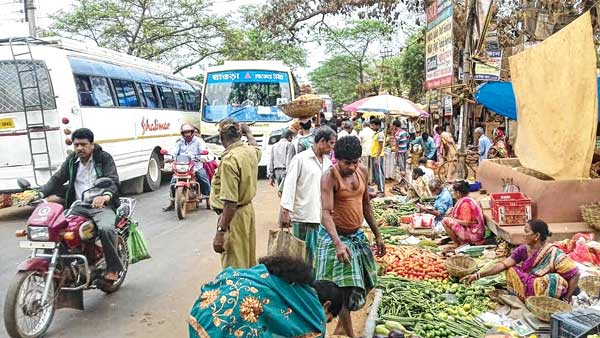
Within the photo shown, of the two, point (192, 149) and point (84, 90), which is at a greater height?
point (84, 90)

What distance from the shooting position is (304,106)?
23.2 ft

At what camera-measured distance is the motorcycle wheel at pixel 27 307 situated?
404 cm

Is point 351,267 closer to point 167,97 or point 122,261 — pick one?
point 122,261

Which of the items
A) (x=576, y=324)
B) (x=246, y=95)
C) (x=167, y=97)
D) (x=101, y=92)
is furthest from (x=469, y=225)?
(x=167, y=97)

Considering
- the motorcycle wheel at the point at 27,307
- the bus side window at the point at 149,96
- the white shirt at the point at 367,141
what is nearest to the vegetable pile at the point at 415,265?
the motorcycle wheel at the point at 27,307

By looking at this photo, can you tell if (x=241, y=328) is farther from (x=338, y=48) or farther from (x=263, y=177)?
(x=338, y=48)

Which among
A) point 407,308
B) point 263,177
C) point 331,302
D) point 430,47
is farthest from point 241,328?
point 263,177

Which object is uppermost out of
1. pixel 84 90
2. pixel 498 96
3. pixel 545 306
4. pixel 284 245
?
pixel 84 90

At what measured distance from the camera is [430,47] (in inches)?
409

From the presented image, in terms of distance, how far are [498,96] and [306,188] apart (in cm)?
649

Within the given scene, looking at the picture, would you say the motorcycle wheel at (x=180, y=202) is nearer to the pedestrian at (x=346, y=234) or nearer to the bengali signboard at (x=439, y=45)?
the bengali signboard at (x=439, y=45)

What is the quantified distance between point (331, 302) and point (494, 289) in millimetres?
3117

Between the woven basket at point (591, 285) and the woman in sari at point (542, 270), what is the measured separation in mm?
260

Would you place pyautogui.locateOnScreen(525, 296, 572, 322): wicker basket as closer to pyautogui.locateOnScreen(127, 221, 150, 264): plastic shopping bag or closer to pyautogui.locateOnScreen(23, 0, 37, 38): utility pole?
pyautogui.locateOnScreen(127, 221, 150, 264): plastic shopping bag
